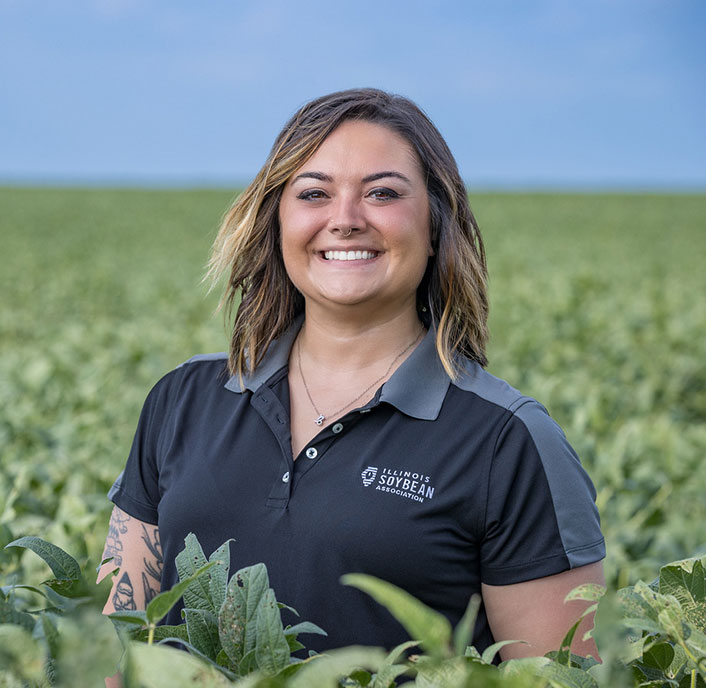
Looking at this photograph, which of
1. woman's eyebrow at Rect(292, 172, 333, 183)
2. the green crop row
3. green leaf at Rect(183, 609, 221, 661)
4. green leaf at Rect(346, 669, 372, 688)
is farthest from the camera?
the green crop row

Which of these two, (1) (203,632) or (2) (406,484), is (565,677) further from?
(2) (406,484)

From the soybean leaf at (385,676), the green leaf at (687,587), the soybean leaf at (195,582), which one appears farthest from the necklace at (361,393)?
the soybean leaf at (385,676)

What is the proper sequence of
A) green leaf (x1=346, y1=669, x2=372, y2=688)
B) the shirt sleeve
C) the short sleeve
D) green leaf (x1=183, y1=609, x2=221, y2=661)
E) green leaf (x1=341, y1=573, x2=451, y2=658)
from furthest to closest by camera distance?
the short sleeve < the shirt sleeve < green leaf (x1=183, y1=609, x2=221, y2=661) < green leaf (x1=346, y1=669, x2=372, y2=688) < green leaf (x1=341, y1=573, x2=451, y2=658)

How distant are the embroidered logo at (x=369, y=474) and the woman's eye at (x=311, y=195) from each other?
56 cm

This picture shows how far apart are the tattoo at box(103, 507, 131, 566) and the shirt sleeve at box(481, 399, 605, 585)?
2.56ft

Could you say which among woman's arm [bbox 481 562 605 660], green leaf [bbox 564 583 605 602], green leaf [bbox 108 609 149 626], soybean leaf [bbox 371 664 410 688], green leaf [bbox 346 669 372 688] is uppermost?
green leaf [bbox 564 583 605 602]

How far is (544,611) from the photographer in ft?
5.30

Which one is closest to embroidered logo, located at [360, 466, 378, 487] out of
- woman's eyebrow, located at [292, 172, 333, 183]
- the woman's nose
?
the woman's nose

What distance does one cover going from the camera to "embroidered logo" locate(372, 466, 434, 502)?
162cm

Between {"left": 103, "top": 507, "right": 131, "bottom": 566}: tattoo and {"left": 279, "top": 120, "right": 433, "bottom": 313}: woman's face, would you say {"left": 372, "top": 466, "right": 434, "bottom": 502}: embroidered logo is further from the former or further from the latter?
{"left": 103, "top": 507, "right": 131, "bottom": 566}: tattoo

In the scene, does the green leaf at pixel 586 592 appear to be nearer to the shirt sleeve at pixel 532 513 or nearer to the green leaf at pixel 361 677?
the green leaf at pixel 361 677

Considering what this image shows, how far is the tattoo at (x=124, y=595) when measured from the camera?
1.89 metres

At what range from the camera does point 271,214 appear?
6.75 feet

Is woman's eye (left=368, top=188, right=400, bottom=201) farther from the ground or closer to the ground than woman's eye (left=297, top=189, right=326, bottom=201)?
farther from the ground
